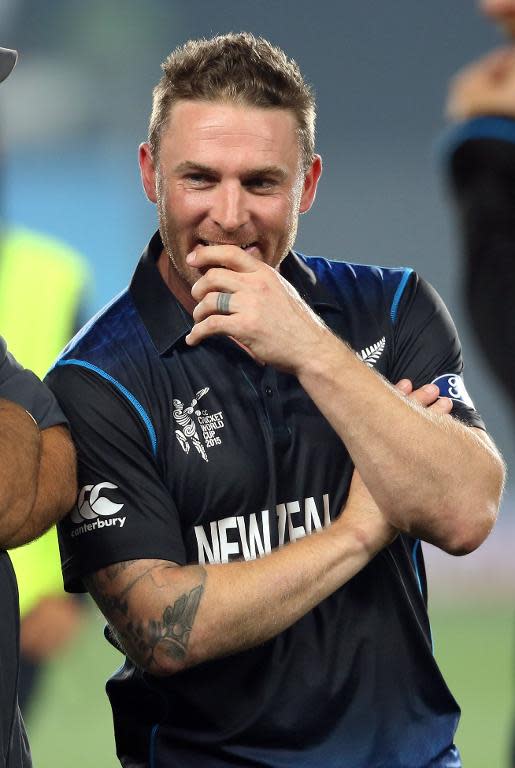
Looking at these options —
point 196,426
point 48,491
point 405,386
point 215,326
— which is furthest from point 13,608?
point 405,386

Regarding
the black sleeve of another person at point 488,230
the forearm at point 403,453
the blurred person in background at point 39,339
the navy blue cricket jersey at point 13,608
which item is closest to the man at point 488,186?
the black sleeve of another person at point 488,230

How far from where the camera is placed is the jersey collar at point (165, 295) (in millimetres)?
2635

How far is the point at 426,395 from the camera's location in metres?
2.61

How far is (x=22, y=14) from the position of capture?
1003cm

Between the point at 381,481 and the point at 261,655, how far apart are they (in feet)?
1.32

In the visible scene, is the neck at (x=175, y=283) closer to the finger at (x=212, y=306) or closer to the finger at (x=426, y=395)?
the finger at (x=212, y=306)

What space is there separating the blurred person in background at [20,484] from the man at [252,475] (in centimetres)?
9

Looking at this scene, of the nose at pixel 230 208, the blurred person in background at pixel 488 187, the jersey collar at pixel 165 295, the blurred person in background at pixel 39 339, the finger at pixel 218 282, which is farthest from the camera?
the blurred person in background at pixel 39 339

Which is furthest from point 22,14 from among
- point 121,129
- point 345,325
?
point 345,325

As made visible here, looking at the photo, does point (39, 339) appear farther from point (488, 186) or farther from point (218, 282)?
point (488, 186)

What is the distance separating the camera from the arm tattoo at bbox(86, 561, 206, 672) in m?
2.40

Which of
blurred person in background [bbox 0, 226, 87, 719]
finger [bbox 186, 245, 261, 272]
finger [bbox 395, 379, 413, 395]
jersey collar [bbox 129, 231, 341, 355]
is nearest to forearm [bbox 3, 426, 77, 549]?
jersey collar [bbox 129, 231, 341, 355]

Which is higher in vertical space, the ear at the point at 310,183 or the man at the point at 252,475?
the ear at the point at 310,183

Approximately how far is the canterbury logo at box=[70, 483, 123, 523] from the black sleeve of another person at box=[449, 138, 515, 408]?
120cm
